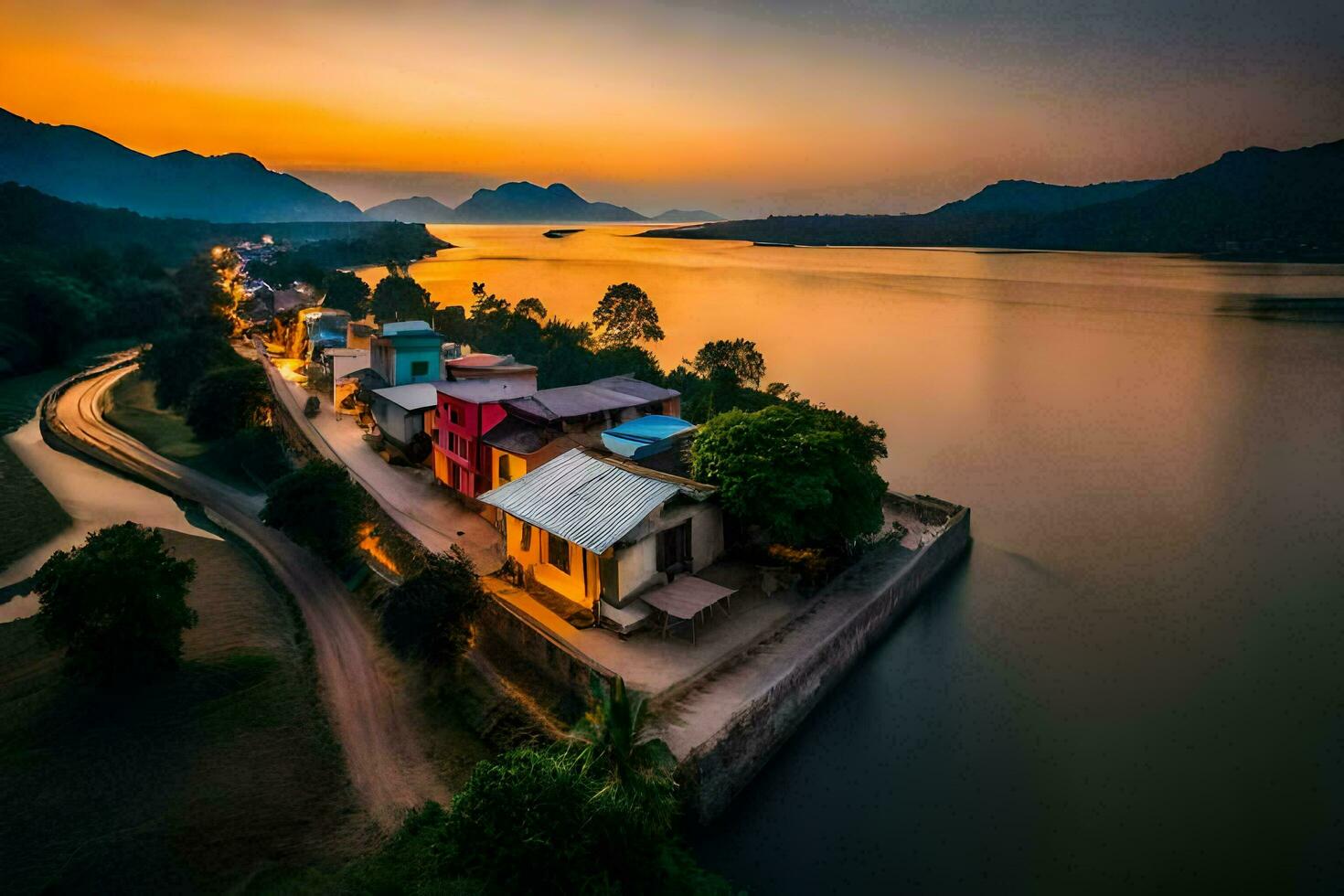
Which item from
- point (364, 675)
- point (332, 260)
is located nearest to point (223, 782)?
point (364, 675)

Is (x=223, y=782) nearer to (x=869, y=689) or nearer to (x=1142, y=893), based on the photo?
(x=869, y=689)

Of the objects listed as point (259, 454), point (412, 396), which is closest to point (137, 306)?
point (259, 454)

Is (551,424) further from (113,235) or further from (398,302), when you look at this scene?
(113,235)

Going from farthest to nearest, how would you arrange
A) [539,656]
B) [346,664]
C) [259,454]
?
1. [259,454]
2. [346,664]
3. [539,656]

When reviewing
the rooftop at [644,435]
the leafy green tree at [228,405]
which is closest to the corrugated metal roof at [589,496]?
the rooftop at [644,435]

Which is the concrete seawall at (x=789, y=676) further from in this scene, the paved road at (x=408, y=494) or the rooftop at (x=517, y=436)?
the rooftop at (x=517, y=436)

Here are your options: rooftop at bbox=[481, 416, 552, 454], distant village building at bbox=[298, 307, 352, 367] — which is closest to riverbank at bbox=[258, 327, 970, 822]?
rooftop at bbox=[481, 416, 552, 454]

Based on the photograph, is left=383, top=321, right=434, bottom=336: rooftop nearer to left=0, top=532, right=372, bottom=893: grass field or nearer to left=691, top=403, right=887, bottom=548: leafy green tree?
left=0, top=532, right=372, bottom=893: grass field
